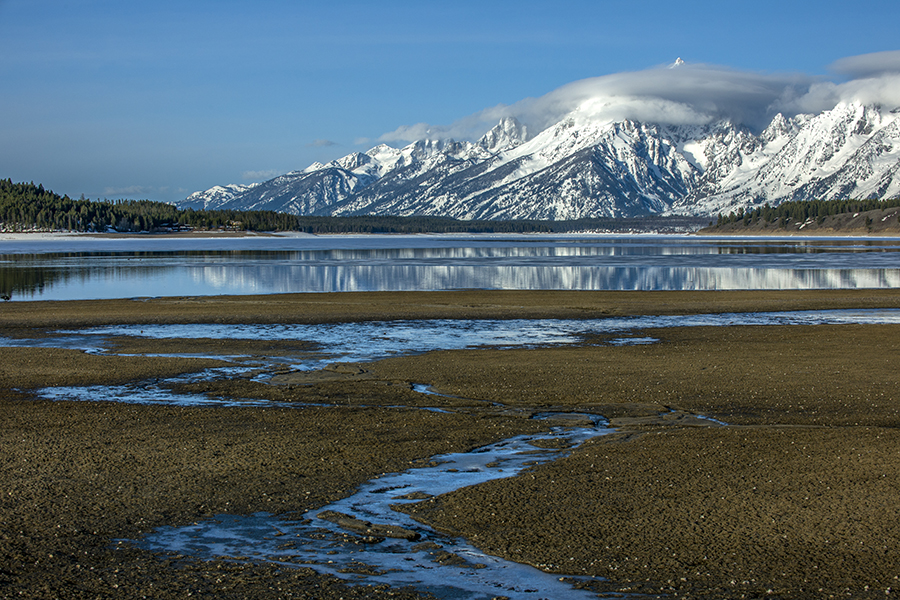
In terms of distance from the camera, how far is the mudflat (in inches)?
385

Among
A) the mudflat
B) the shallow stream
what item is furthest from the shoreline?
the shallow stream

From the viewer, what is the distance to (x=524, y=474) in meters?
13.6

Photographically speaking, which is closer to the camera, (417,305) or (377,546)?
(377,546)

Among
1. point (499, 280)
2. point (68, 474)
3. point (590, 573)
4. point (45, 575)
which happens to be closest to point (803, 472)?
point (590, 573)

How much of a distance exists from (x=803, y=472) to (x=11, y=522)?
11.7 meters

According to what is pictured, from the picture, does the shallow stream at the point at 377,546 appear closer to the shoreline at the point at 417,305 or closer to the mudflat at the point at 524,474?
the mudflat at the point at 524,474

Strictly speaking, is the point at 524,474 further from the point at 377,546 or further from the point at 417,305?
the point at 417,305

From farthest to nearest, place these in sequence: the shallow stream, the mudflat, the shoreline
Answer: the shoreline
the mudflat
the shallow stream

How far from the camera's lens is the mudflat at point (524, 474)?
9.77m

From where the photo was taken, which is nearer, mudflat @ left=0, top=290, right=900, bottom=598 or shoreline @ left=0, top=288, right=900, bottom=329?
mudflat @ left=0, top=290, right=900, bottom=598

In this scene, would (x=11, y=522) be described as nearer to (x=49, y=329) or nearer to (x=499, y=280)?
(x=49, y=329)

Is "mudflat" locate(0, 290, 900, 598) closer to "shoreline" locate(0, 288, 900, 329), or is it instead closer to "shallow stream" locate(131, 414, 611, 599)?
"shallow stream" locate(131, 414, 611, 599)

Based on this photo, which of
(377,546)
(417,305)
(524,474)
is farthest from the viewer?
(417,305)

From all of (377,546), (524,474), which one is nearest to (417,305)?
(524,474)
